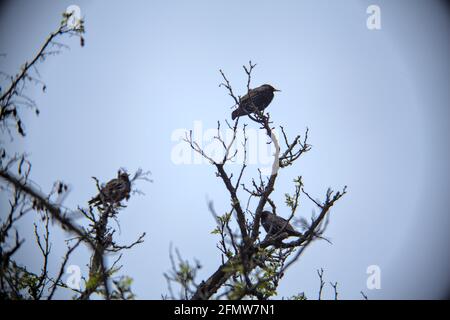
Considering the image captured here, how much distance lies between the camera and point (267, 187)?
205 inches

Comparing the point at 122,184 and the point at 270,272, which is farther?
the point at 122,184

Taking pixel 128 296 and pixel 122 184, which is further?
pixel 122 184

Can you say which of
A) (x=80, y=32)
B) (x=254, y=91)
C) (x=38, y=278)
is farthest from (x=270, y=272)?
(x=254, y=91)

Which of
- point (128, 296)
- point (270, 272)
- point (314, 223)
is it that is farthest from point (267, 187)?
point (128, 296)

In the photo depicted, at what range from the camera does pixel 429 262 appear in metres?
57.1

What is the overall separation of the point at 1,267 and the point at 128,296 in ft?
3.72

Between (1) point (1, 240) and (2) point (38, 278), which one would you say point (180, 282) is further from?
(2) point (38, 278)

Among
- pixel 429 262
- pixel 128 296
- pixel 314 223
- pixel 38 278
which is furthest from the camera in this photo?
pixel 429 262

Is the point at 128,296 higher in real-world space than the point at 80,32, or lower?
lower

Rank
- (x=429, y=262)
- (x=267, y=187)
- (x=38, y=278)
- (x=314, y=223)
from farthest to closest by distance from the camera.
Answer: (x=429, y=262) < (x=267, y=187) < (x=314, y=223) < (x=38, y=278)
